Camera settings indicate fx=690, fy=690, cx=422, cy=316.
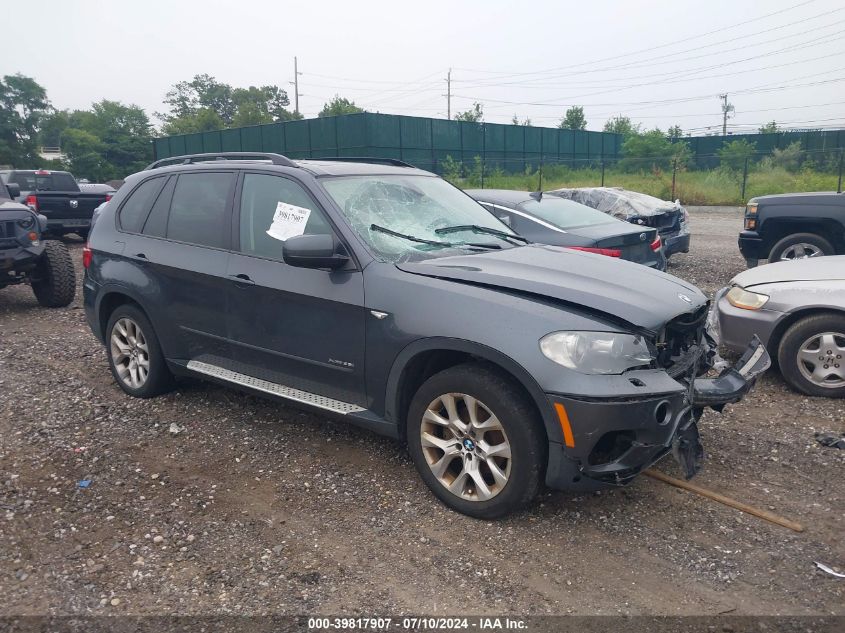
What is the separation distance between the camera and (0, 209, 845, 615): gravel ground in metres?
2.89

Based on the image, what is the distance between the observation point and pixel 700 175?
28000 millimetres

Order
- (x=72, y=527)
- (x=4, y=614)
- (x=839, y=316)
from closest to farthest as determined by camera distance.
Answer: (x=4, y=614), (x=72, y=527), (x=839, y=316)

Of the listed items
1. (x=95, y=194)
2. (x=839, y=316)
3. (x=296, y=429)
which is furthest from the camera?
(x=95, y=194)

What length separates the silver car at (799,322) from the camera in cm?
506

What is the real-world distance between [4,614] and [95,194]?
519 inches

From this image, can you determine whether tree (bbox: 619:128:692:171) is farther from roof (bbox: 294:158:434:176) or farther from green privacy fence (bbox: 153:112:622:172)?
roof (bbox: 294:158:434:176)

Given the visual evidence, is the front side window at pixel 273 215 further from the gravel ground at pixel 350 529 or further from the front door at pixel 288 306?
the gravel ground at pixel 350 529

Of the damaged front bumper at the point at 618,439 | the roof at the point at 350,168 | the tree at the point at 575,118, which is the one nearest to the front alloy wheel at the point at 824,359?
the damaged front bumper at the point at 618,439

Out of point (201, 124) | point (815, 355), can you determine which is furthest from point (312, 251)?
point (201, 124)

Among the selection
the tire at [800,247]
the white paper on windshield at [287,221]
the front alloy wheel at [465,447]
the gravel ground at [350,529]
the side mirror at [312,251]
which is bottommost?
the gravel ground at [350,529]

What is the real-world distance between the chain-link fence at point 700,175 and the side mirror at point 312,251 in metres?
22.7

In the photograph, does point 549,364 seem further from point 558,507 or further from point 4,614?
point 4,614

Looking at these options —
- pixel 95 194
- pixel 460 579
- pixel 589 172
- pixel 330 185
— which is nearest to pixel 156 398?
pixel 330 185

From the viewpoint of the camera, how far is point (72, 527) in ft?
11.3
